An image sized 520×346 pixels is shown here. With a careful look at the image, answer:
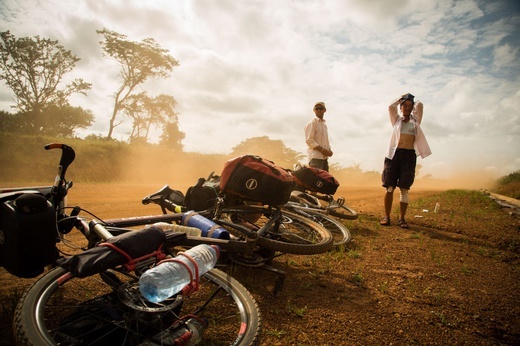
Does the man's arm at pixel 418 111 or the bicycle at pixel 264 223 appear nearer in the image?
the bicycle at pixel 264 223

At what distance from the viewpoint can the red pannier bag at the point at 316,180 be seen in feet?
16.0

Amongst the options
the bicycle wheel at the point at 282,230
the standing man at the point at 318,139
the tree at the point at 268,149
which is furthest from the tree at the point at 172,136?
the bicycle wheel at the point at 282,230

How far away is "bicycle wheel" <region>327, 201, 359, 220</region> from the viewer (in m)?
4.86

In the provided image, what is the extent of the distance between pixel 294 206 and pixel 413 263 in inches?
71.0

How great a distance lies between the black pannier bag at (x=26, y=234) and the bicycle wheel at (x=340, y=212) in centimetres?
405

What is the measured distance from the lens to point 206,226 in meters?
2.30

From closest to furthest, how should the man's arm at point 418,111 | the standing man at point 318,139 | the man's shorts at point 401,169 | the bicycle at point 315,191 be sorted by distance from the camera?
the bicycle at point 315,191, the man's shorts at point 401,169, the man's arm at point 418,111, the standing man at point 318,139

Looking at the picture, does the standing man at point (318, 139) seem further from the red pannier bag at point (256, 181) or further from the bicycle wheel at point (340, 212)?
the red pannier bag at point (256, 181)

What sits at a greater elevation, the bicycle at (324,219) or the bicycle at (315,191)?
the bicycle at (315,191)

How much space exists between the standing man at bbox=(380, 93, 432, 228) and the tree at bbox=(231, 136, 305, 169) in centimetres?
2906

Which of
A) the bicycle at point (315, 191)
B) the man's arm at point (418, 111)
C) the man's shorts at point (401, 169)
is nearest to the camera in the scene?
the bicycle at point (315, 191)

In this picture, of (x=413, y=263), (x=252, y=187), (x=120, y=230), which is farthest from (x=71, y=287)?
(x=413, y=263)

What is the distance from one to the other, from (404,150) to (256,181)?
13.3 ft

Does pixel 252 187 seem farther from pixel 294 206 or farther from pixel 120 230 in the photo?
pixel 294 206
